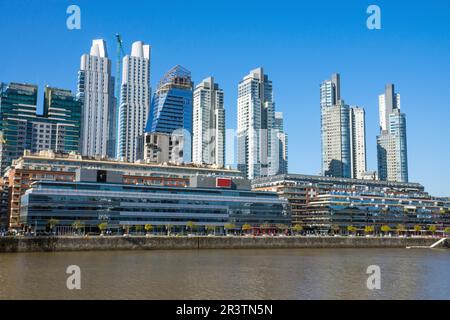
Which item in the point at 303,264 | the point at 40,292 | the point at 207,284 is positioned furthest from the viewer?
the point at 303,264

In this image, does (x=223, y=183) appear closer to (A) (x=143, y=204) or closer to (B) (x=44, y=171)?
(A) (x=143, y=204)

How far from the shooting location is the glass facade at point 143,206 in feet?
497

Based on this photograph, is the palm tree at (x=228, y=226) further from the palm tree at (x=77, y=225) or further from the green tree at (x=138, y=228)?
the palm tree at (x=77, y=225)

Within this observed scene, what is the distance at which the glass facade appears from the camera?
15162 centimetres

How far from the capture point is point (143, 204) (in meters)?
167

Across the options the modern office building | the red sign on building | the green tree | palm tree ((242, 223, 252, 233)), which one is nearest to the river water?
the green tree

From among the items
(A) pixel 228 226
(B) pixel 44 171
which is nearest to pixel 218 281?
(A) pixel 228 226

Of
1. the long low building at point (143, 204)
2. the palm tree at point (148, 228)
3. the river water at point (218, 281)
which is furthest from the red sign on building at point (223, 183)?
the river water at point (218, 281)

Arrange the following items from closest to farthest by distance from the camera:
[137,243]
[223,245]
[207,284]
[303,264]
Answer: [207,284] → [303,264] → [137,243] → [223,245]

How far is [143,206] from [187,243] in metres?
24.6
